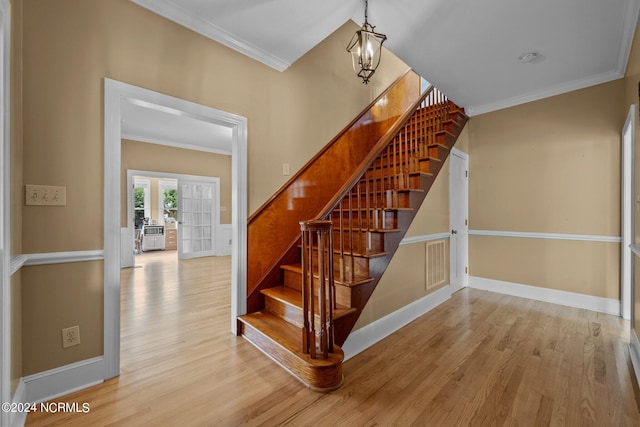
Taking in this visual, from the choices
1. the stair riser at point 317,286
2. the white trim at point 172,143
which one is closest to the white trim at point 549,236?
the stair riser at point 317,286

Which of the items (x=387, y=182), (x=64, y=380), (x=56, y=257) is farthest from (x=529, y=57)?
(x=64, y=380)

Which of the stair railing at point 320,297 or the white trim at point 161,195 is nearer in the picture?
the stair railing at point 320,297

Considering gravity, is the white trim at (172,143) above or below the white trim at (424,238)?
above

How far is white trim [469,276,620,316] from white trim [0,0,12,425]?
4671mm

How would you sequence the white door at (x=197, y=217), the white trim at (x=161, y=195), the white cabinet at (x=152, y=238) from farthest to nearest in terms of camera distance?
the white trim at (x=161, y=195)
the white cabinet at (x=152, y=238)
the white door at (x=197, y=217)

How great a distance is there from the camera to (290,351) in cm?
193

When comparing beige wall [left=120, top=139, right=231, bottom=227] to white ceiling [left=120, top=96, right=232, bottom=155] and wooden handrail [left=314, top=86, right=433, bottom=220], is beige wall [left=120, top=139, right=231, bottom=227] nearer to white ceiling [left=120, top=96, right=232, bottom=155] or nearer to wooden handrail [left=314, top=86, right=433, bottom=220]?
white ceiling [left=120, top=96, right=232, bottom=155]

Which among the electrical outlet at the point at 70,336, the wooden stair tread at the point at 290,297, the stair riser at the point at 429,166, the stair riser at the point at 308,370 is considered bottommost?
the stair riser at the point at 308,370

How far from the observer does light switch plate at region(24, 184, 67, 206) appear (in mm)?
1608

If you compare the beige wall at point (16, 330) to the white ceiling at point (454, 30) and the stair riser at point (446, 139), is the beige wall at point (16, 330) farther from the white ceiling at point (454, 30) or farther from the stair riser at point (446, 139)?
the stair riser at point (446, 139)

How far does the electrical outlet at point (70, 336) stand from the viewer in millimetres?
1729

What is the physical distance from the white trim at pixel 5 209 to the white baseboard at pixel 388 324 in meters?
1.85

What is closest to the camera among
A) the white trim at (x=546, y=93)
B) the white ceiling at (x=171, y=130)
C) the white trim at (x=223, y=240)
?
the white trim at (x=546, y=93)

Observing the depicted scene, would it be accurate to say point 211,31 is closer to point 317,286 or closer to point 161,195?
point 317,286
